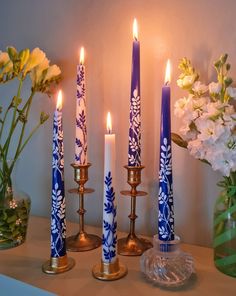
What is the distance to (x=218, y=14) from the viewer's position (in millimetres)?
665

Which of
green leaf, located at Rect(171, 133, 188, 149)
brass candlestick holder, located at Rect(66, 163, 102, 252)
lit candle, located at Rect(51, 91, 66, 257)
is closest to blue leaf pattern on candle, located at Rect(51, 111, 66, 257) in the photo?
lit candle, located at Rect(51, 91, 66, 257)

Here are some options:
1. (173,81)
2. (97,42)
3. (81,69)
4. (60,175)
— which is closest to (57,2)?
(97,42)

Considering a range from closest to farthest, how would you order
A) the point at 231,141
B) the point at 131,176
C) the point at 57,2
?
the point at 231,141 → the point at 131,176 → the point at 57,2

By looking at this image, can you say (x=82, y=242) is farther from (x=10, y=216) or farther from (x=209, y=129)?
A: (x=209, y=129)

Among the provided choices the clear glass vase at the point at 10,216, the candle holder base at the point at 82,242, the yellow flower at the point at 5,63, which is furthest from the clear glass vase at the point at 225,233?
the yellow flower at the point at 5,63

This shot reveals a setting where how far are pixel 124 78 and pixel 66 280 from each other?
0.47m

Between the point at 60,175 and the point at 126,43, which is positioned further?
the point at 126,43

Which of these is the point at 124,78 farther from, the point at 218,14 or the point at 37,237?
the point at 37,237

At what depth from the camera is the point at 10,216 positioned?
2.30 feet

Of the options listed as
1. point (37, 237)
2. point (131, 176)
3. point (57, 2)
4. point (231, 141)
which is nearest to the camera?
point (231, 141)

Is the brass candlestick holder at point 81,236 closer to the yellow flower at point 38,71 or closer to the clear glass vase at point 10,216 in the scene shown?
the clear glass vase at point 10,216

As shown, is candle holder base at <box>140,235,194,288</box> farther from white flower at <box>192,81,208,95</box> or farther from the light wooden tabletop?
white flower at <box>192,81,208,95</box>

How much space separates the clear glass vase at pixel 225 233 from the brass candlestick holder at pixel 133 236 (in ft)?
0.50

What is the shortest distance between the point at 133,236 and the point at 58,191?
0.22m
